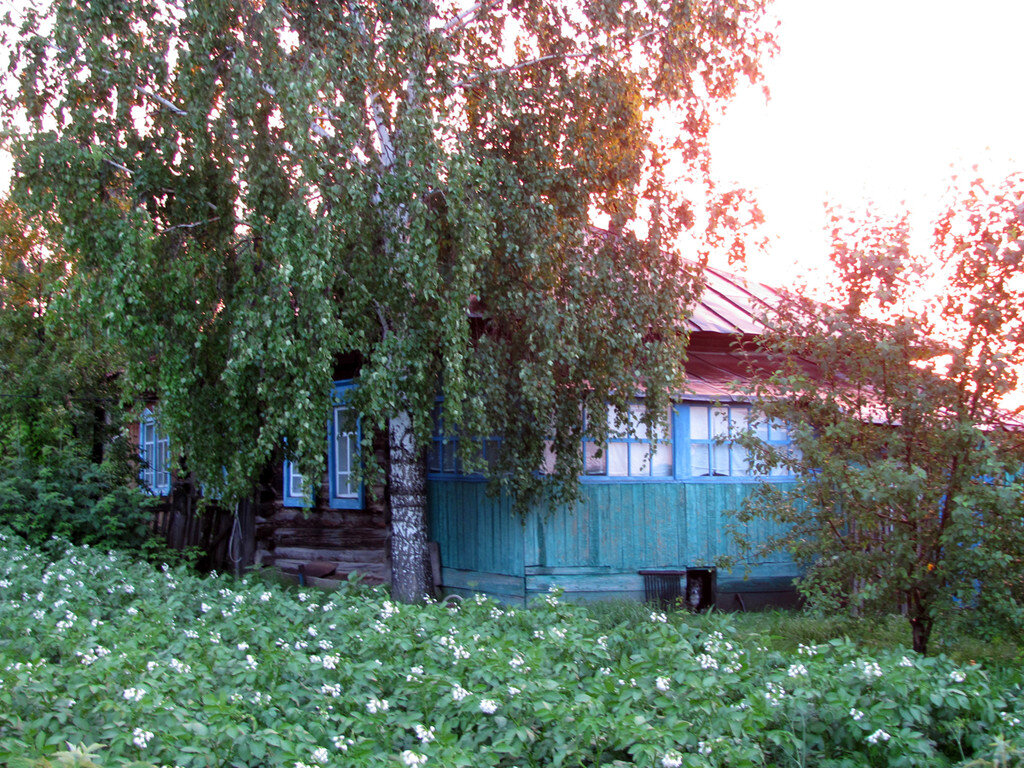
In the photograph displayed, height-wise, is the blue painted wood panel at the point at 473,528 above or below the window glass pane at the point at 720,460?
below

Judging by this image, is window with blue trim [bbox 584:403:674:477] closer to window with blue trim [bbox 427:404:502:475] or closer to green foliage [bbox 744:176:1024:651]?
window with blue trim [bbox 427:404:502:475]

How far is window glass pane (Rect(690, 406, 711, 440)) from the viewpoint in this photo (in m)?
10.8

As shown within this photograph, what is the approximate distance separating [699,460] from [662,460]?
0.47 m

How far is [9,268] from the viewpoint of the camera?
16.6 metres

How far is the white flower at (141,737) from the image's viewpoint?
3312 mm

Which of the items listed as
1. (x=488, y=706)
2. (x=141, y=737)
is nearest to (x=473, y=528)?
(x=488, y=706)

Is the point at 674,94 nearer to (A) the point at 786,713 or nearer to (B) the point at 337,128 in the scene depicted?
(B) the point at 337,128

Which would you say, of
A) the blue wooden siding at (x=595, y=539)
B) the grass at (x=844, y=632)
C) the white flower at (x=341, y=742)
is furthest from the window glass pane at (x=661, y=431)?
the white flower at (x=341, y=742)

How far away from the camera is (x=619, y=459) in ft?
34.8

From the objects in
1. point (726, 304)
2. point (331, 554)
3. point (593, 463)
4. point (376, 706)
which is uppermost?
point (726, 304)

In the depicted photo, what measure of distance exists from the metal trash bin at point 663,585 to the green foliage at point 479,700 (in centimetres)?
474

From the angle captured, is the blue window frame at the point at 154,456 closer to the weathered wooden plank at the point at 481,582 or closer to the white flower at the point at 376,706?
the weathered wooden plank at the point at 481,582

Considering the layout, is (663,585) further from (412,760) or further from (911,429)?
(412,760)

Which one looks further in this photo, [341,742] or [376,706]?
[376,706]
